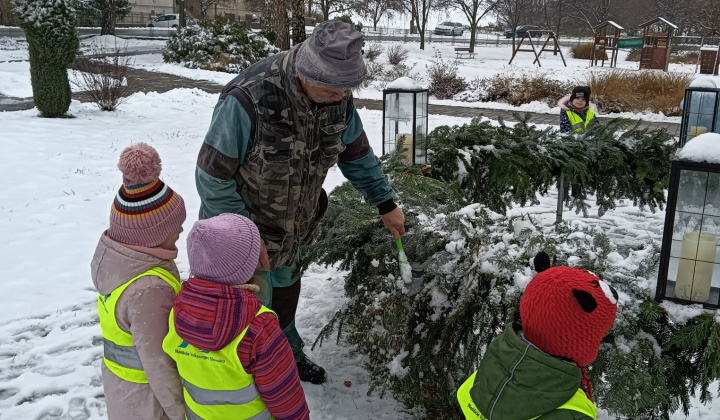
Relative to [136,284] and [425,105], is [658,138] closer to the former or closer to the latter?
[425,105]

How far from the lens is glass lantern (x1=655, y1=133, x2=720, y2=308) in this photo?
1920 millimetres

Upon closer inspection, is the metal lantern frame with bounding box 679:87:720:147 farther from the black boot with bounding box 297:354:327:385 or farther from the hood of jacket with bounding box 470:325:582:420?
the hood of jacket with bounding box 470:325:582:420

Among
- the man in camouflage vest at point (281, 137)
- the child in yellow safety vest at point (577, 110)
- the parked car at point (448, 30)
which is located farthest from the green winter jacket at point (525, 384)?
the parked car at point (448, 30)

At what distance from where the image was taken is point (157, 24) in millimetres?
43812

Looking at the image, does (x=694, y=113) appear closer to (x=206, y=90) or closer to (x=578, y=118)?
(x=578, y=118)

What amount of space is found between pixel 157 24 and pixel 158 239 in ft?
154

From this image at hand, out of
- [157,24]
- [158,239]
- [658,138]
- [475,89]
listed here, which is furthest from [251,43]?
[157,24]

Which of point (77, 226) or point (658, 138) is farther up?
point (658, 138)

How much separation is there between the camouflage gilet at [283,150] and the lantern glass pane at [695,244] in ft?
4.38

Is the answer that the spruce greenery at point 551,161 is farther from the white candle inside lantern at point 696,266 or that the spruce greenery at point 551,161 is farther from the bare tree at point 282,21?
the bare tree at point 282,21

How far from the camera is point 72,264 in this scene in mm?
4520

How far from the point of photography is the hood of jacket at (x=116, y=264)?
184cm

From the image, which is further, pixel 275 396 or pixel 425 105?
pixel 425 105

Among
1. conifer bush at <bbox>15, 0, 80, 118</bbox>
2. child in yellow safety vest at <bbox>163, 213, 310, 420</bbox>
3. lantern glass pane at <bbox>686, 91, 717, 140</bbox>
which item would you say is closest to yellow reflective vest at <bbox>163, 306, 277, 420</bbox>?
child in yellow safety vest at <bbox>163, 213, 310, 420</bbox>
